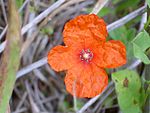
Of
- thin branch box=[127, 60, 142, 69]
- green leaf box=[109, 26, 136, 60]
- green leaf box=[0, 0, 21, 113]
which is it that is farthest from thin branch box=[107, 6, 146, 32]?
green leaf box=[0, 0, 21, 113]

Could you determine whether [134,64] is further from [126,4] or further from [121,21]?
[126,4]

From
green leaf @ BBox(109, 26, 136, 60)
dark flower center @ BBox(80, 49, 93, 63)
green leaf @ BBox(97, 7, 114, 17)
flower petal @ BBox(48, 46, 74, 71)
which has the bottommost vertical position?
green leaf @ BBox(109, 26, 136, 60)

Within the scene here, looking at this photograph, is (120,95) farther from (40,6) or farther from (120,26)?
(40,6)

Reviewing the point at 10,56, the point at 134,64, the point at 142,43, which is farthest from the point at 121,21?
the point at 10,56

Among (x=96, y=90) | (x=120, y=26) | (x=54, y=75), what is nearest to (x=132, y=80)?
(x=96, y=90)

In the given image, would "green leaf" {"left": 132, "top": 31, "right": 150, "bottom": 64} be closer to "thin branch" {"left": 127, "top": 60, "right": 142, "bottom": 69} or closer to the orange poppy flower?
the orange poppy flower
